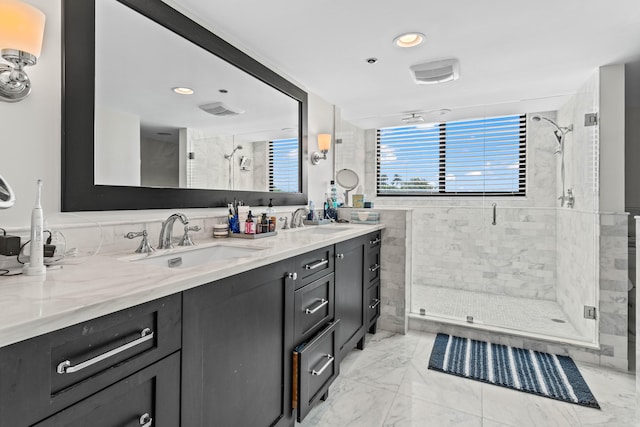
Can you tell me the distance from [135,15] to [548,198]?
12.0 ft

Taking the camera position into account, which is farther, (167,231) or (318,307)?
(318,307)

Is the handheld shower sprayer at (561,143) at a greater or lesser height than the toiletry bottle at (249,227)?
greater

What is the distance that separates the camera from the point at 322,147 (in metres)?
3.18

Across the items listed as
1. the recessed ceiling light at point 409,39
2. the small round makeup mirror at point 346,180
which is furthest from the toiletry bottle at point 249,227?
the small round makeup mirror at point 346,180

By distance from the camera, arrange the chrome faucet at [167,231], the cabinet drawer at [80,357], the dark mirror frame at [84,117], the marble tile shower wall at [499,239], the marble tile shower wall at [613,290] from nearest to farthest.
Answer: the cabinet drawer at [80,357]
the dark mirror frame at [84,117]
the chrome faucet at [167,231]
the marble tile shower wall at [613,290]
the marble tile shower wall at [499,239]

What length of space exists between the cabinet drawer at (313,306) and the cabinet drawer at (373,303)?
2.53 ft

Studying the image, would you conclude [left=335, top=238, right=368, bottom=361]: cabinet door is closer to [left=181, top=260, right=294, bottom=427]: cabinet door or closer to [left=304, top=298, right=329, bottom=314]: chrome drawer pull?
[left=304, top=298, right=329, bottom=314]: chrome drawer pull

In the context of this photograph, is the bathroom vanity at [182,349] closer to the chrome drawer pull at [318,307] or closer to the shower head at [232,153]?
the chrome drawer pull at [318,307]

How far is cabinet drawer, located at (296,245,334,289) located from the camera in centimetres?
158

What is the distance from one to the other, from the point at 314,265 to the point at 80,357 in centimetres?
112

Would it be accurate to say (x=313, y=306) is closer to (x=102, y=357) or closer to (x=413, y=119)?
(x=102, y=357)

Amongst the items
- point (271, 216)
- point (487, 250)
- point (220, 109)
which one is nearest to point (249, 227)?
point (271, 216)

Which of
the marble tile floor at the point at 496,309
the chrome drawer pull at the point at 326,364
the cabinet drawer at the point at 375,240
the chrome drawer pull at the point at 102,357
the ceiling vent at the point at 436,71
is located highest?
the ceiling vent at the point at 436,71

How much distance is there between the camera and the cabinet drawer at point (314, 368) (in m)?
1.50
